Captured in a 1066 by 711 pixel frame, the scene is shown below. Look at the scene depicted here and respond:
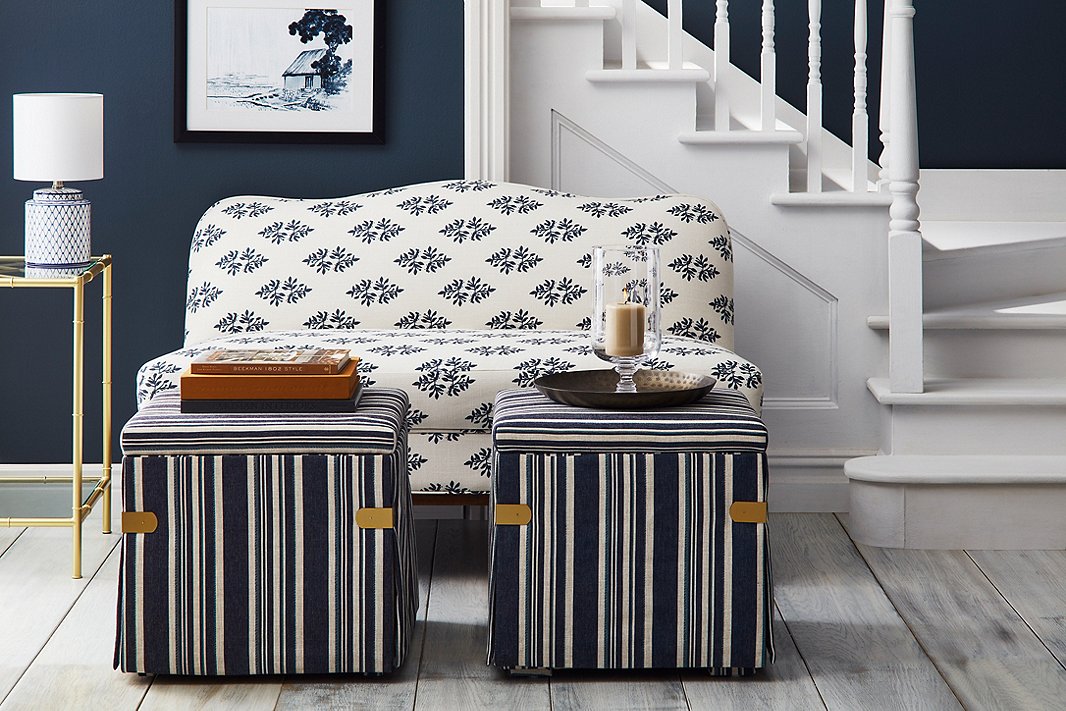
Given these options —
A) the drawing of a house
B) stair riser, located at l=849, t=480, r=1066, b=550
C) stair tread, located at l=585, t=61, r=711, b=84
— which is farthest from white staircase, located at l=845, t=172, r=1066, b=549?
the drawing of a house

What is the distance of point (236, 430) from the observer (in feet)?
6.89

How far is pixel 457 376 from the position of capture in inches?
107

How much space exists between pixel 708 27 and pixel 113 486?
2.47 metres

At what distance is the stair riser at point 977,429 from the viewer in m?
3.17

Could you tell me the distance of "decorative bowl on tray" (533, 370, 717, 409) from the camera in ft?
7.15

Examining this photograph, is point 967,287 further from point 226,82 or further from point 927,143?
point 226,82

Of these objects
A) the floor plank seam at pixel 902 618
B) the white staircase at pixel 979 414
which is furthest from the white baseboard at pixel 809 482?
the white staircase at pixel 979 414

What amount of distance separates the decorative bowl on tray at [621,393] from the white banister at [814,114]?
52.8 inches

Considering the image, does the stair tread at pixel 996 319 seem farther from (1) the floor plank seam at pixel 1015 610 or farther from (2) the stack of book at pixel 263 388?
(2) the stack of book at pixel 263 388

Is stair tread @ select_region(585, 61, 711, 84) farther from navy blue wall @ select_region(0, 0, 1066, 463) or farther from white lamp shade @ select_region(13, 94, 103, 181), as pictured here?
white lamp shade @ select_region(13, 94, 103, 181)

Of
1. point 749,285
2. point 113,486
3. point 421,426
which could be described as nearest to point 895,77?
point 749,285

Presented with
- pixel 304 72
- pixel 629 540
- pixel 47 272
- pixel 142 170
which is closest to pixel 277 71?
pixel 304 72

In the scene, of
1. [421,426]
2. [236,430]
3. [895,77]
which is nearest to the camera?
[236,430]

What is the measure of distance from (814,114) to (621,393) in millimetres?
1633
